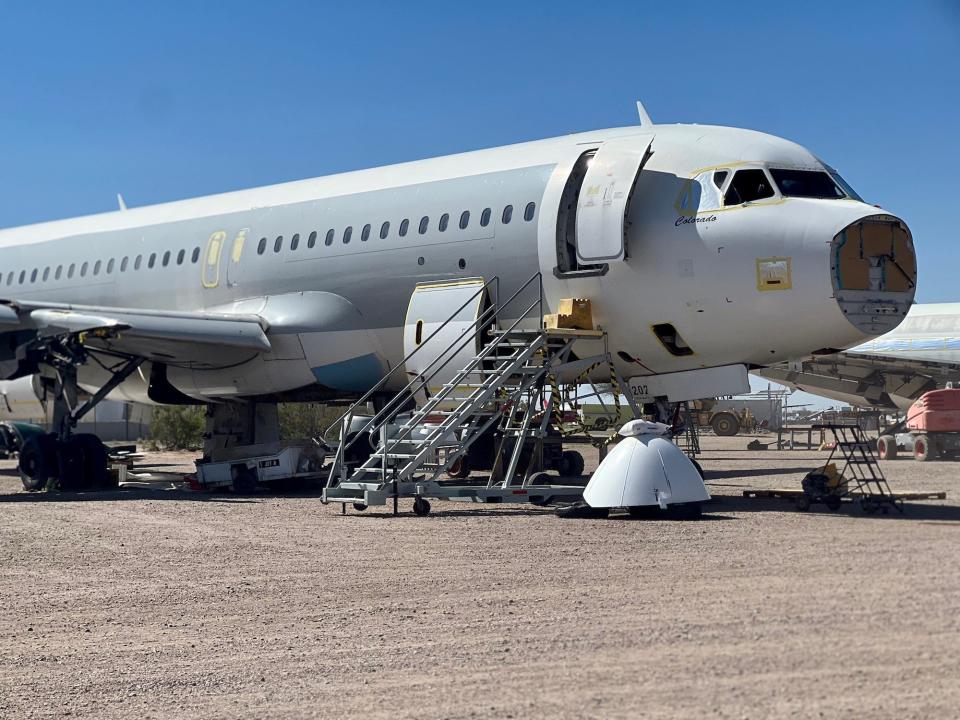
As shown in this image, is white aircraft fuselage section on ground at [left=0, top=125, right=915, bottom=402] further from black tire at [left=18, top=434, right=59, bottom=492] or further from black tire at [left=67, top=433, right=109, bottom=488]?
black tire at [left=67, top=433, right=109, bottom=488]

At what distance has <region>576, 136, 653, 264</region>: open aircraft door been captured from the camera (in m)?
16.9

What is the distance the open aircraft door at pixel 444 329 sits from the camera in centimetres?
1806

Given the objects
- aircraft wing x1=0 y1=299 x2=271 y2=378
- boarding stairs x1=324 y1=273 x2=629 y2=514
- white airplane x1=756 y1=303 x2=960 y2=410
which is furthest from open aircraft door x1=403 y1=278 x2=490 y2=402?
white airplane x1=756 y1=303 x2=960 y2=410

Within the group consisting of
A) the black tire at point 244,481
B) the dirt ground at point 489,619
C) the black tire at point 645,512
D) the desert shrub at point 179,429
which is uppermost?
the desert shrub at point 179,429

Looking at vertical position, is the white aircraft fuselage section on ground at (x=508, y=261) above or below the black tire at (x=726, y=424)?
above

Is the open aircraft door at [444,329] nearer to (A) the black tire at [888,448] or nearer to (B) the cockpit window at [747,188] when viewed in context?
(B) the cockpit window at [747,188]

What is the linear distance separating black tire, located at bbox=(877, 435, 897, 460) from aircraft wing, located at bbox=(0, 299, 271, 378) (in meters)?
17.8

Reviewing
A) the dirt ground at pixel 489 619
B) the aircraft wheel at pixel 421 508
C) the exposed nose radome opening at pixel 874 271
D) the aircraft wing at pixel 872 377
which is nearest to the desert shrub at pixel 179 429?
the aircraft wing at pixel 872 377

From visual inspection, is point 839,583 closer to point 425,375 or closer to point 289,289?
point 425,375

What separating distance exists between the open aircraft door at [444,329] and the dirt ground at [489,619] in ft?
12.2

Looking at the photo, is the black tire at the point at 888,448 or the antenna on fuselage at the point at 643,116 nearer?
the antenna on fuselage at the point at 643,116

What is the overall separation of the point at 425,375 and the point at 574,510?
380cm

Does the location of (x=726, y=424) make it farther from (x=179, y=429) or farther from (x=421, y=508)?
(x=421, y=508)

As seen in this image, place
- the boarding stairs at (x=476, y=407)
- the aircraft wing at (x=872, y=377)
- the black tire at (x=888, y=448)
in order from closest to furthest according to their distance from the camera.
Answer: the boarding stairs at (x=476, y=407)
the black tire at (x=888, y=448)
the aircraft wing at (x=872, y=377)
